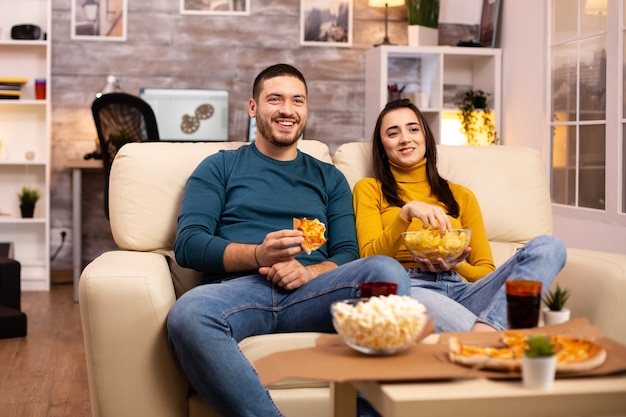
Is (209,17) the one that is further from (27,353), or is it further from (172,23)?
(27,353)

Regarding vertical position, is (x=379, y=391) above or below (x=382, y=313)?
below

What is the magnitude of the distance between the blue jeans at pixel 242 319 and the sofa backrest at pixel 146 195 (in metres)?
0.42

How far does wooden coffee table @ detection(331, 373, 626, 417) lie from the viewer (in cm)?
144

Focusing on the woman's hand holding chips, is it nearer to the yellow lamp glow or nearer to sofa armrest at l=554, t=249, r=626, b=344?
sofa armrest at l=554, t=249, r=626, b=344

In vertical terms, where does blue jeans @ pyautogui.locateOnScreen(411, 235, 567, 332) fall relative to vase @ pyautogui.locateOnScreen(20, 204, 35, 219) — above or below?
below

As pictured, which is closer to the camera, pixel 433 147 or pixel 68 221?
pixel 433 147

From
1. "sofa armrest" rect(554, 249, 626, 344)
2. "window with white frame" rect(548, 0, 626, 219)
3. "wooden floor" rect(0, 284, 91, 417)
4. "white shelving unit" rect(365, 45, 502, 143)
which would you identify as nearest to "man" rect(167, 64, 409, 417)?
"sofa armrest" rect(554, 249, 626, 344)

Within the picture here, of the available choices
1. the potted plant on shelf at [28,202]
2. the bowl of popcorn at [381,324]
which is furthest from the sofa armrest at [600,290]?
the potted plant on shelf at [28,202]

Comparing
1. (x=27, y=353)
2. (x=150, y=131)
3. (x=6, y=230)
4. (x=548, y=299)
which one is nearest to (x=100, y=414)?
(x=548, y=299)

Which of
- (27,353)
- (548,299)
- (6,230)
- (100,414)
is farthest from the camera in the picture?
(6,230)

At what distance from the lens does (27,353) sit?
150 inches

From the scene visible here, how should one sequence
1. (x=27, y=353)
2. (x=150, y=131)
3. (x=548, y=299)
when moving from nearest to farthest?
(x=548, y=299), (x=27, y=353), (x=150, y=131)

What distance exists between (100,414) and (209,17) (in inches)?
159

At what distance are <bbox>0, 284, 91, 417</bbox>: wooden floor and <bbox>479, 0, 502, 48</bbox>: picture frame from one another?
3.17m
